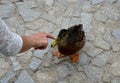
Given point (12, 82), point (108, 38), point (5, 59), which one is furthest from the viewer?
point (108, 38)

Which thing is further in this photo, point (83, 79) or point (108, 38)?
point (108, 38)

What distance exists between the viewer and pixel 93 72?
3.19 m

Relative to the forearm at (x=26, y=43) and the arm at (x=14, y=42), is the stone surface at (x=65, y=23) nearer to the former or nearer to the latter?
the arm at (x=14, y=42)

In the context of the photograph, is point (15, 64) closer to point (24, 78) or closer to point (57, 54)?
point (24, 78)

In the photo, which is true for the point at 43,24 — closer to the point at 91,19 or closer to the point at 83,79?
the point at 91,19

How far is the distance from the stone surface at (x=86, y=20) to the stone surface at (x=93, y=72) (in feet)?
1.92

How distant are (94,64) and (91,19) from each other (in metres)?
0.73

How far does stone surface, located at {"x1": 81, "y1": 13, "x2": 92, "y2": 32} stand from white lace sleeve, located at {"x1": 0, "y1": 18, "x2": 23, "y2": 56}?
198 cm

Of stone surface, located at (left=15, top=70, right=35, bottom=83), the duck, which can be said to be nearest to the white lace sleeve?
the duck

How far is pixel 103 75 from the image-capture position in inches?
124

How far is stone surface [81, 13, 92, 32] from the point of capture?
142 inches

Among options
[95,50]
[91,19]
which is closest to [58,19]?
[91,19]

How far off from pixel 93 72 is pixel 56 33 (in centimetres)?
72

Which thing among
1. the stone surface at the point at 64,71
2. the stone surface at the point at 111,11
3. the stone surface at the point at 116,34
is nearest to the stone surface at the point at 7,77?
the stone surface at the point at 64,71
